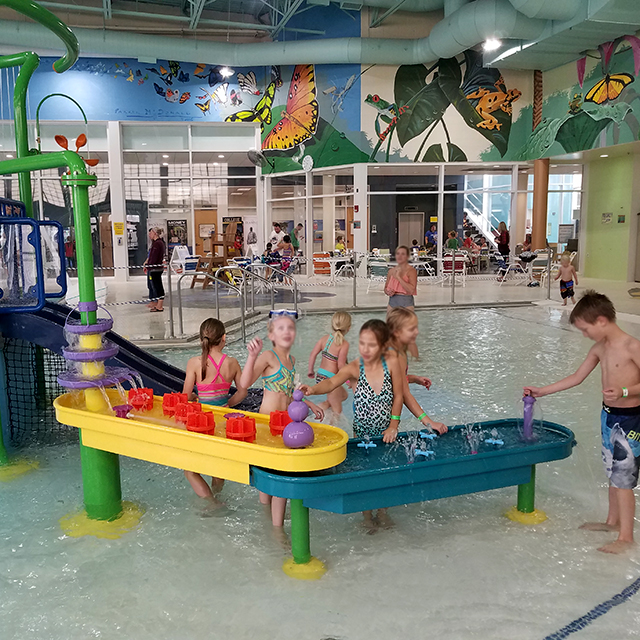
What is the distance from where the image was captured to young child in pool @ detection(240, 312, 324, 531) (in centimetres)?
324

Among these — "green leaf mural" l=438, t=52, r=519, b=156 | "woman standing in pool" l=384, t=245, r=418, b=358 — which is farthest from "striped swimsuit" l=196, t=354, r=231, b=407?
"green leaf mural" l=438, t=52, r=519, b=156

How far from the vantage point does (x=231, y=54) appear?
1711 cm

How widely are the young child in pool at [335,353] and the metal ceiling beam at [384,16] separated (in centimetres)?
1395

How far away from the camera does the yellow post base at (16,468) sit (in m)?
3.94

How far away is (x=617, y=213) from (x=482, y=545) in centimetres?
1672

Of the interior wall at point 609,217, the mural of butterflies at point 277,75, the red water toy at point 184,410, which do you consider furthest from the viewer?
the mural of butterflies at point 277,75

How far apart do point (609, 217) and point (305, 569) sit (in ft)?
57.4

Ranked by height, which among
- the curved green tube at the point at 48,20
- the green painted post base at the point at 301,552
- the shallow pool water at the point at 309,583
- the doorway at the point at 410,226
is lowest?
the shallow pool water at the point at 309,583

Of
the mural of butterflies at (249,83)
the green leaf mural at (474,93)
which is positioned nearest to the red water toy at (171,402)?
the green leaf mural at (474,93)

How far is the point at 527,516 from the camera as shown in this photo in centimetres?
331

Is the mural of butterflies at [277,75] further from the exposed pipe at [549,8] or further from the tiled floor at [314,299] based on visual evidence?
the exposed pipe at [549,8]

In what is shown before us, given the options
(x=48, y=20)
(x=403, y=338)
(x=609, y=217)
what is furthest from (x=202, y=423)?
(x=609, y=217)

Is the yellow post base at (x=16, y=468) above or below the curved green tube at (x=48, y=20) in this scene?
below

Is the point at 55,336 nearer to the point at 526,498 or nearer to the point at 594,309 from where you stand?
the point at 526,498
